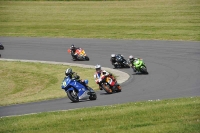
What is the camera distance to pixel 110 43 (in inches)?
2046

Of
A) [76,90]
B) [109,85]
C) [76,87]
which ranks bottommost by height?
[109,85]

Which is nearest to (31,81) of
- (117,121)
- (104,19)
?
(117,121)

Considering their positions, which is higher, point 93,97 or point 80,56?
point 93,97

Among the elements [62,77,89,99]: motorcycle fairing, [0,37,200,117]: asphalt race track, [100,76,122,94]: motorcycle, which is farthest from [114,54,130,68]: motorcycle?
[62,77,89,99]: motorcycle fairing

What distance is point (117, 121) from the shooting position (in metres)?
16.2

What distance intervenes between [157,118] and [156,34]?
40.8 metres

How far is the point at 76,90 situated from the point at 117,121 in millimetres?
8529

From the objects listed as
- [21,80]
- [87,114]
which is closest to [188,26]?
[21,80]

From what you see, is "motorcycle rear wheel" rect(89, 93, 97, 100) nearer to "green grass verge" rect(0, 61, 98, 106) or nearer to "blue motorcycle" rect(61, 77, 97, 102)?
"blue motorcycle" rect(61, 77, 97, 102)

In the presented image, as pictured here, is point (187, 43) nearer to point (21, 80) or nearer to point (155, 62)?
point (155, 62)

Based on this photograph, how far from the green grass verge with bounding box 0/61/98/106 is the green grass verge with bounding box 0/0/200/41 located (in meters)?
17.5

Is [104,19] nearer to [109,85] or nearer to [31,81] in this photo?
[31,81]

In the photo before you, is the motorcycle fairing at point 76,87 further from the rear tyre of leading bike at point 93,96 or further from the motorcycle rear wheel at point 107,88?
the motorcycle rear wheel at point 107,88

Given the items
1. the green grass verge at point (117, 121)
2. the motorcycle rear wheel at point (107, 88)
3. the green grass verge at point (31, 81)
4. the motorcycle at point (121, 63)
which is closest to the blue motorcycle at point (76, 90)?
the motorcycle rear wheel at point (107, 88)
